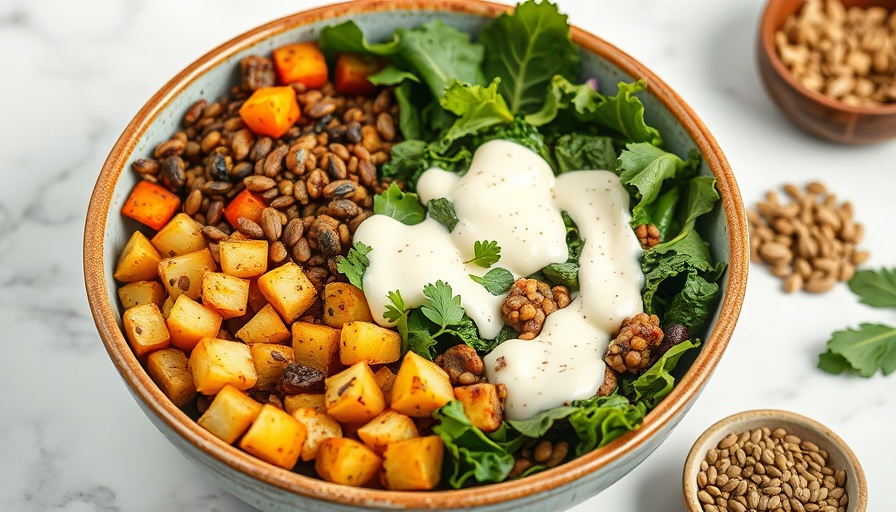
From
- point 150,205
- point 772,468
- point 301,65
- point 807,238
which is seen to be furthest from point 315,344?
point 807,238

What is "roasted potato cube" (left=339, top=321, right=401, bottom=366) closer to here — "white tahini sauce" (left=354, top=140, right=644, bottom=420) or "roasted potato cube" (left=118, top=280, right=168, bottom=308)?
"white tahini sauce" (left=354, top=140, right=644, bottom=420)

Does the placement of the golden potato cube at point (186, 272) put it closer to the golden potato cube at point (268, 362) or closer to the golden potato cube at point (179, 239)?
the golden potato cube at point (179, 239)

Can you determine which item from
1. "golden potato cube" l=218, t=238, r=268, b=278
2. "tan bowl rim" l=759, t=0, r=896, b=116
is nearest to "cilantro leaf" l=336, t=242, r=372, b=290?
"golden potato cube" l=218, t=238, r=268, b=278

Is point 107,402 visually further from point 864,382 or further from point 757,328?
point 864,382

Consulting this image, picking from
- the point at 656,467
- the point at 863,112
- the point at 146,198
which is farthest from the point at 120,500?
the point at 863,112

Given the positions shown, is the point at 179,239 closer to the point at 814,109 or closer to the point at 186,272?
the point at 186,272

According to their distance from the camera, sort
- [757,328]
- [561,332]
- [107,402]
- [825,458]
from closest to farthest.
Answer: [561,332] → [825,458] → [107,402] → [757,328]
